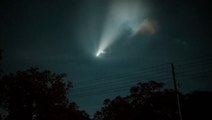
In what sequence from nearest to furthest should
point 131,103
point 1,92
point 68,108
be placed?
1. point 1,92
2. point 68,108
3. point 131,103

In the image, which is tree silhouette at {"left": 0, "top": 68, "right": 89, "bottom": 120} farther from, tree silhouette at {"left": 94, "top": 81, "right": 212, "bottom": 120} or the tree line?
tree silhouette at {"left": 94, "top": 81, "right": 212, "bottom": 120}

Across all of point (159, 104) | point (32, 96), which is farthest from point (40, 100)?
point (159, 104)

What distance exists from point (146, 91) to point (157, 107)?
3.73 m

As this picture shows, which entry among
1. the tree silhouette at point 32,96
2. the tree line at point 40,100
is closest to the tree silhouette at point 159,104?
the tree line at point 40,100

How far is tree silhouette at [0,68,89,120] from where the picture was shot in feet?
142

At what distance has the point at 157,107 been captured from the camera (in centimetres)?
5225

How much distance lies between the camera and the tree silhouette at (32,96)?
4341 centimetres

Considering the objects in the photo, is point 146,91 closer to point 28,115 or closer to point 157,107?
point 157,107

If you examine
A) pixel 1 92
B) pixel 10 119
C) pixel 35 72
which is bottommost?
pixel 10 119

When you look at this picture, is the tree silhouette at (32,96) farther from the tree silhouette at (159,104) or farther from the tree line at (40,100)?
the tree silhouette at (159,104)

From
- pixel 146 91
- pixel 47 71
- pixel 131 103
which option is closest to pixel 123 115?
pixel 131 103

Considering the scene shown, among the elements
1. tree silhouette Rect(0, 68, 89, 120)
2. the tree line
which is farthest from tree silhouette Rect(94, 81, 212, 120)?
tree silhouette Rect(0, 68, 89, 120)

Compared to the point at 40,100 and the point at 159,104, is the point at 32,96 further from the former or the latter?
the point at 159,104

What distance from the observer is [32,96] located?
143 feet
